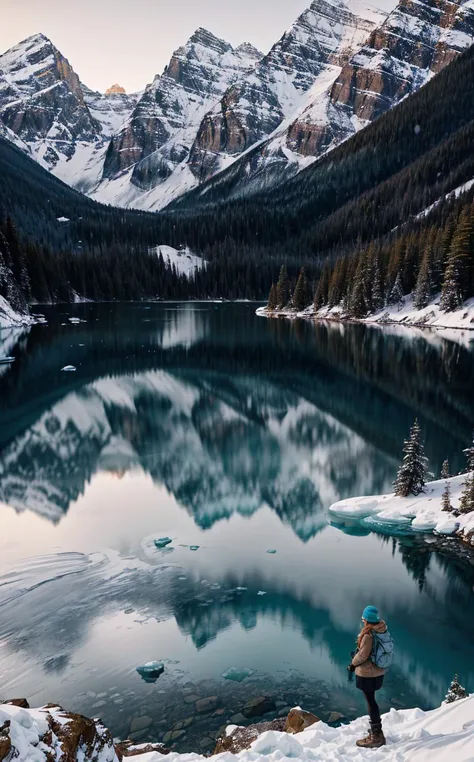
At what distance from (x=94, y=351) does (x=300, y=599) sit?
175 feet

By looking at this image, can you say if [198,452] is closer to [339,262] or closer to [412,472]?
[412,472]

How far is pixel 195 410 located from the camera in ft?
119

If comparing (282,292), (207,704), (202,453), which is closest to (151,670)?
(207,704)

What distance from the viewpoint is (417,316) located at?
285ft

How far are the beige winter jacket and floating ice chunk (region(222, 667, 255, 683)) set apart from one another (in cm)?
410

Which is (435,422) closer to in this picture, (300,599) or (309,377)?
(309,377)

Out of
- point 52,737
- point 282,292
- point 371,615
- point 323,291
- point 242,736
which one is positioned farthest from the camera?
point 282,292

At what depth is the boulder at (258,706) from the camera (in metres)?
10.0

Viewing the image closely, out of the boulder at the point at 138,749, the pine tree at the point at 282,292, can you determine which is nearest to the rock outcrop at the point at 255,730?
the boulder at the point at 138,749

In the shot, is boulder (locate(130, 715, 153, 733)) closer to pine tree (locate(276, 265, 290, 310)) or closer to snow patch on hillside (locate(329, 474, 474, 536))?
snow patch on hillside (locate(329, 474, 474, 536))

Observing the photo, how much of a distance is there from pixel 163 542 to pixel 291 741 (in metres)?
10.9

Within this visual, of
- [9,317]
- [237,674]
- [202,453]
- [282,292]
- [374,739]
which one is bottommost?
[237,674]

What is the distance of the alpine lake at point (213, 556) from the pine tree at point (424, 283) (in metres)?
43.8

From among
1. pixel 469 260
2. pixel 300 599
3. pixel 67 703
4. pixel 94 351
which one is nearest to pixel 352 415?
pixel 300 599
